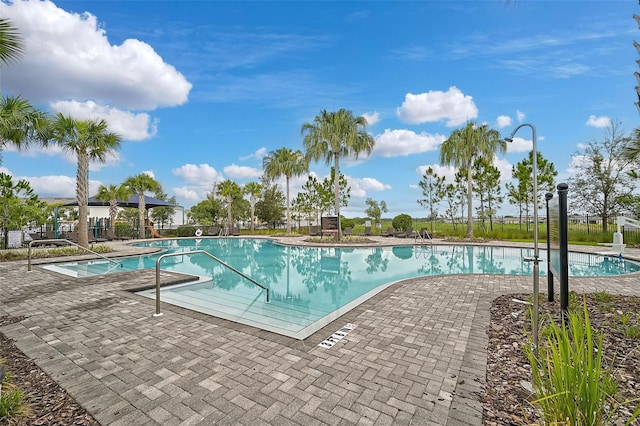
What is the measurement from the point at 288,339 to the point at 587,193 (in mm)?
23206

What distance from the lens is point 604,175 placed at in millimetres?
17641

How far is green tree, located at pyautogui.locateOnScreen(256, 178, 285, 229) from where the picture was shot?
2889 cm

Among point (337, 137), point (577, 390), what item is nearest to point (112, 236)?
point (337, 137)

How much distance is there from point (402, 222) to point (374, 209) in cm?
724

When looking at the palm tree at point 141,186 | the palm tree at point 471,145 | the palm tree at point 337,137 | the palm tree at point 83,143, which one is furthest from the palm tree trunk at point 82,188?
the palm tree at point 471,145

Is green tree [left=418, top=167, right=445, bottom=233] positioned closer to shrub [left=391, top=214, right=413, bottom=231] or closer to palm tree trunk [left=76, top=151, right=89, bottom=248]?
shrub [left=391, top=214, right=413, bottom=231]

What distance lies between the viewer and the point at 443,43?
35.3 feet

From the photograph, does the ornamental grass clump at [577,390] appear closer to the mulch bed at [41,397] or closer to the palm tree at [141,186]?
the mulch bed at [41,397]

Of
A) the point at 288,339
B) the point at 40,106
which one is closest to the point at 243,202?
the point at 40,106

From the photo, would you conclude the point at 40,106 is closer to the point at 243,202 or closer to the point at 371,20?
the point at 371,20

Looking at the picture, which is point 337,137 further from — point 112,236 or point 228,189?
point 112,236

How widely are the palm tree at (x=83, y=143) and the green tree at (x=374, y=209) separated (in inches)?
866

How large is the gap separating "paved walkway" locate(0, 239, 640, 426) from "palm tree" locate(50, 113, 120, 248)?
955 centimetres

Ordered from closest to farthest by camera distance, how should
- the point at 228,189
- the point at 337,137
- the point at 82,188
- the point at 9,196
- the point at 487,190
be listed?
the point at 9,196
the point at 82,188
the point at 337,137
the point at 487,190
the point at 228,189
